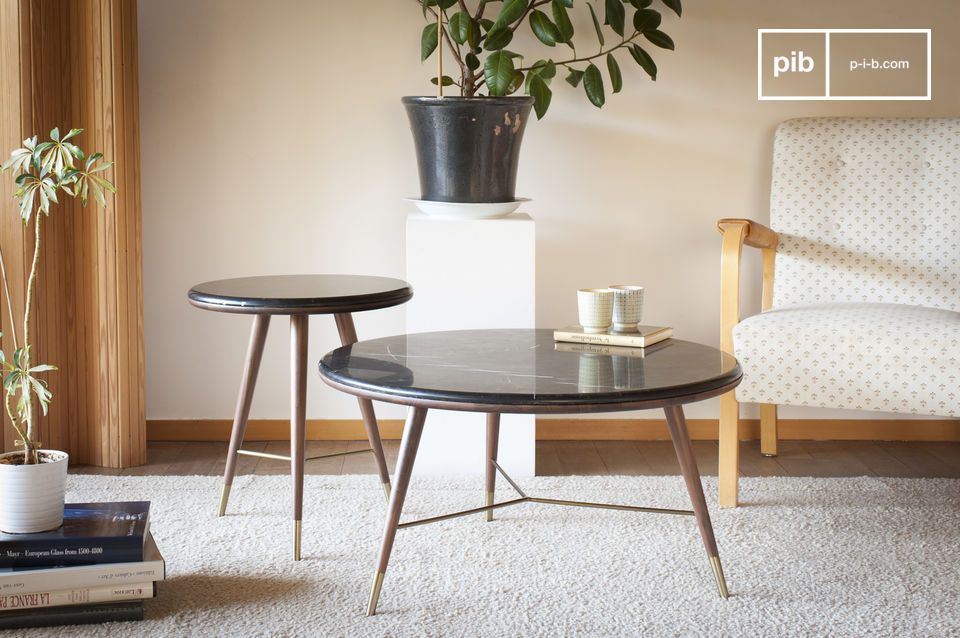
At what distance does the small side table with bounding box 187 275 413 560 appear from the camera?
2086 millimetres

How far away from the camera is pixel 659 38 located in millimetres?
2844

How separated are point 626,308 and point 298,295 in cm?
66

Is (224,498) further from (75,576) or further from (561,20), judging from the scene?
(561,20)

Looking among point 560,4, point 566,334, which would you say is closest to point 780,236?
point 560,4

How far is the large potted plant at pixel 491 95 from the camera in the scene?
2.64 m

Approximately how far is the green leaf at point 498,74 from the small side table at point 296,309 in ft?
1.93

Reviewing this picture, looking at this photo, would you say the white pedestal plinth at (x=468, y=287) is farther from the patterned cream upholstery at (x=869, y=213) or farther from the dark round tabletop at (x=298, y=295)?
the patterned cream upholstery at (x=869, y=213)

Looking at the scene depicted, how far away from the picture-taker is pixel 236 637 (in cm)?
174

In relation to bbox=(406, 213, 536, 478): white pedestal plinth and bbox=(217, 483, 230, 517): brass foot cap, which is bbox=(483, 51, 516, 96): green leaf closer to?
bbox=(406, 213, 536, 478): white pedestal plinth

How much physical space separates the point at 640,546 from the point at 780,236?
113 centimetres

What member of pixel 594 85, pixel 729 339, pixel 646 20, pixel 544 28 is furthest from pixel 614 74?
pixel 729 339

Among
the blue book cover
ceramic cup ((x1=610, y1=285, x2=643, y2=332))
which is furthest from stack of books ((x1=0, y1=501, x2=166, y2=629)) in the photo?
ceramic cup ((x1=610, y1=285, x2=643, y2=332))

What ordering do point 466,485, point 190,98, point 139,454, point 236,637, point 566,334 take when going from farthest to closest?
point 190,98 → point 139,454 → point 466,485 → point 566,334 → point 236,637

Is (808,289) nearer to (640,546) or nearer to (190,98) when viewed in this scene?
(640,546)
